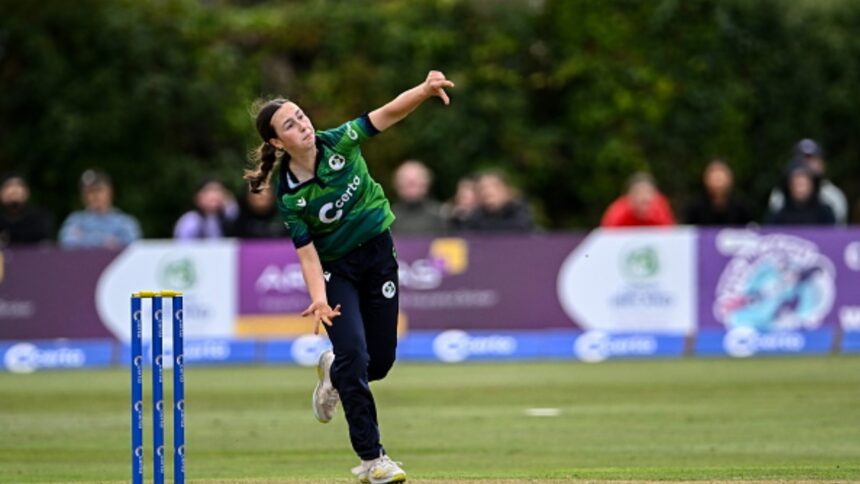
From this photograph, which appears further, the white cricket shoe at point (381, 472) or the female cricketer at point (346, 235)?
the female cricketer at point (346, 235)

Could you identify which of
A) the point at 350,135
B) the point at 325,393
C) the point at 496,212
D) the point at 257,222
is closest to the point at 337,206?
the point at 350,135

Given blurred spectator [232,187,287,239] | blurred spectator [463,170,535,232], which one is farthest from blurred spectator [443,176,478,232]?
blurred spectator [232,187,287,239]

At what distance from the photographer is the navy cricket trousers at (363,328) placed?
28.0ft

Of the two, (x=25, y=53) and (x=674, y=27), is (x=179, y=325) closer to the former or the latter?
(x=25, y=53)

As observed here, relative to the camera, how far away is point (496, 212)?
18.9 m

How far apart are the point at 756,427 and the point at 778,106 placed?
1530 centimetres

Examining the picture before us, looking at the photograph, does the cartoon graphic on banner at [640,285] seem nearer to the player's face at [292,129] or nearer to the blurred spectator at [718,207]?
the blurred spectator at [718,207]

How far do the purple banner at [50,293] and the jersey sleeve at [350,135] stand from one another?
10491mm

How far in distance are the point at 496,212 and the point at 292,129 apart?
10386 mm

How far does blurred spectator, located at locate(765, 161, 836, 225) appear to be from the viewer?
1834 cm

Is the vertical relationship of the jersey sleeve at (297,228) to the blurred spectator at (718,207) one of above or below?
below

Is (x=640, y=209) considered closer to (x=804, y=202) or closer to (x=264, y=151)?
(x=804, y=202)

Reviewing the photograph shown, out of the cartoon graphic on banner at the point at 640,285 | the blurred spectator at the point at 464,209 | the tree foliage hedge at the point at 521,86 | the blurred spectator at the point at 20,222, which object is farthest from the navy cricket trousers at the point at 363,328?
the tree foliage hedge at the point at 521,86

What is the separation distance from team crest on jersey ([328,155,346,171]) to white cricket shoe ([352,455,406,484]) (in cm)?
138
